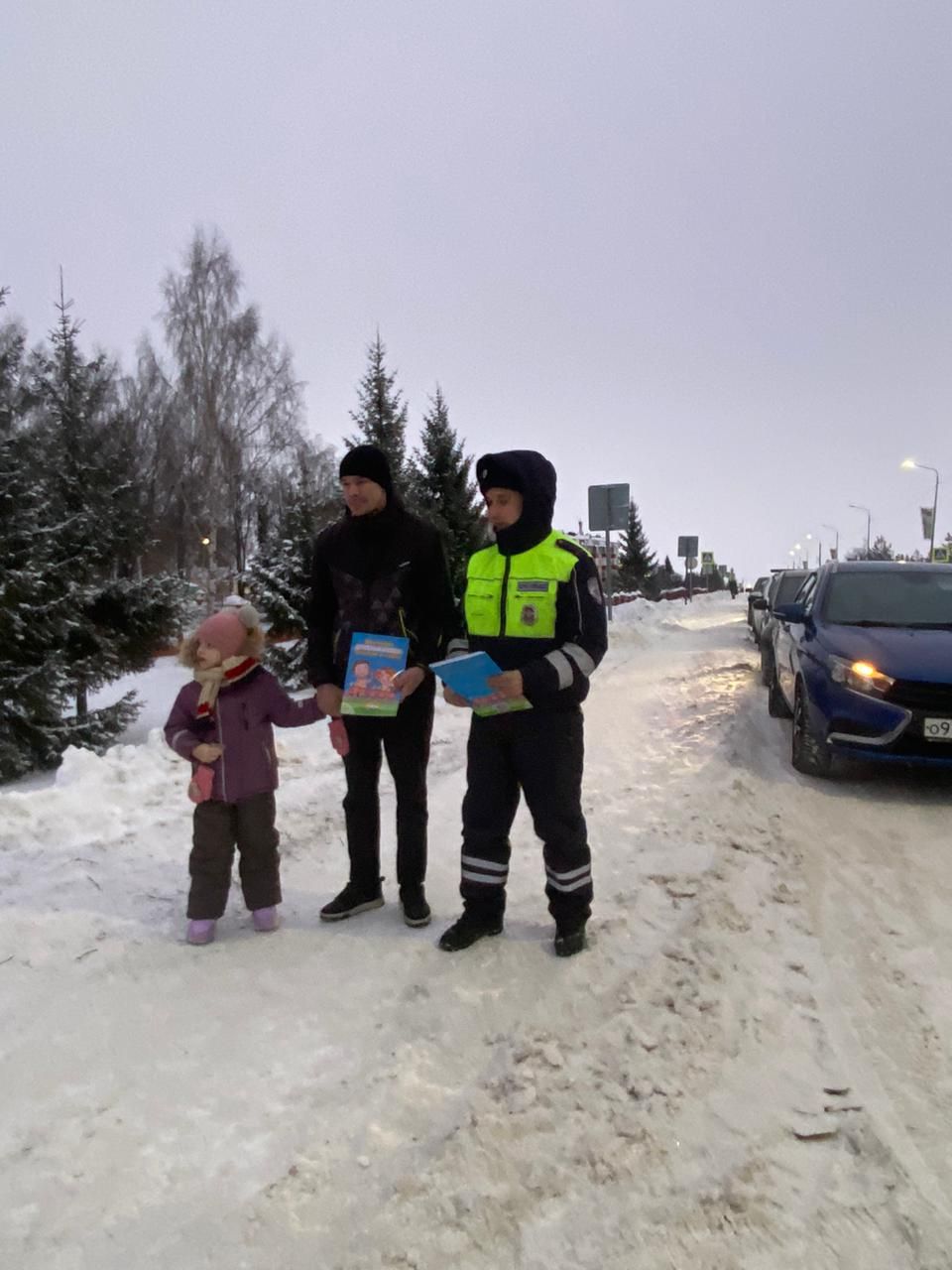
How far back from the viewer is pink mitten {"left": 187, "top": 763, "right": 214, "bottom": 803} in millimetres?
3502

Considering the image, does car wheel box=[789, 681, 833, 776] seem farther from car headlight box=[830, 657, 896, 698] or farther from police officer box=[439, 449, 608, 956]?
police officer box=[439, 449, 608, 956]

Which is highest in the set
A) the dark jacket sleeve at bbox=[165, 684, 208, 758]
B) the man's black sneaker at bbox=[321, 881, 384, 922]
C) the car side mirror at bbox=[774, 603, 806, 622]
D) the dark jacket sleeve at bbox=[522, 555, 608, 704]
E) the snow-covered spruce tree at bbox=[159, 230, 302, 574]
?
the snow-covered spruce tree at bbox=[159, 230, 302, 574]

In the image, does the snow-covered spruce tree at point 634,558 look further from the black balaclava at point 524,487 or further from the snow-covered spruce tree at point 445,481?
the black balaclava at point 524,487

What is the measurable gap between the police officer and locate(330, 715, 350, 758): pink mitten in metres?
A: 0.51

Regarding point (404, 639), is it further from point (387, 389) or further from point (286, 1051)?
point (387, 389)

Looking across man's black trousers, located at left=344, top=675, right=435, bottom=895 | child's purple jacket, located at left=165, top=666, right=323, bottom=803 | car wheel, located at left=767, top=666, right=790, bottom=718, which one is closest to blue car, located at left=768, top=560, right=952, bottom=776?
car wheel, located at left=767, top=666, right=790, bottom=718

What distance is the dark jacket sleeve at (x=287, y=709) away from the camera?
369 cm

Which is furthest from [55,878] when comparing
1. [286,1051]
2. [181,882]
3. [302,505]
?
[302,505]

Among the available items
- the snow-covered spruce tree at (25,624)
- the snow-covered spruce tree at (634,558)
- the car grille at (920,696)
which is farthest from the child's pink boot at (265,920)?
the snow-covered spruce tree at (634,558)

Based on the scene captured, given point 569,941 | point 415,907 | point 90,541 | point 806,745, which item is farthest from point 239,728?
point 90,541

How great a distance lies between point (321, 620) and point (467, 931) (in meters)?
1.46

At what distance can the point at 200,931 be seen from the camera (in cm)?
353

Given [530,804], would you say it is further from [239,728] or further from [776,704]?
[776,704]

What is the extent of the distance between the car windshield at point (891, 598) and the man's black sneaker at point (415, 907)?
4.59 metres
